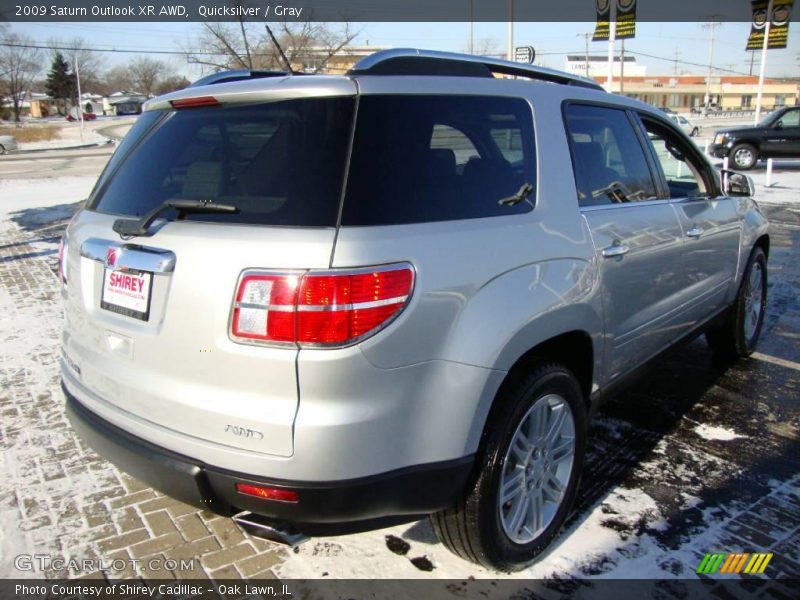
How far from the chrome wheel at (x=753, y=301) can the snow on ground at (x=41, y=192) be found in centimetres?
1067

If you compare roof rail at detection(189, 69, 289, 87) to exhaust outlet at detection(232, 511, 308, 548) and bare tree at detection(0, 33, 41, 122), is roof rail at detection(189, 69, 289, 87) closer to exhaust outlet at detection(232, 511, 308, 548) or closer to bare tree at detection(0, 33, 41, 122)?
exhaust outlet at detection(232, 511, 308, 548)

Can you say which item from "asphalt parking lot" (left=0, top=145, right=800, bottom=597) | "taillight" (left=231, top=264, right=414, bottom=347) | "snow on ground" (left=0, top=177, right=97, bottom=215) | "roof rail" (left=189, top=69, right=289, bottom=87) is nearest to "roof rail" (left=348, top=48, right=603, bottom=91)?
"roof rail" (left=189, top=69, right=289, bottom=87)

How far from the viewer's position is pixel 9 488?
3189 millimetres

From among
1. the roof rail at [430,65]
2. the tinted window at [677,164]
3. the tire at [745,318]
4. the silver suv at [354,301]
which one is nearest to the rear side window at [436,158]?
the silver suv at [354,301]

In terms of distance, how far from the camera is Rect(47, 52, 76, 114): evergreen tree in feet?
295

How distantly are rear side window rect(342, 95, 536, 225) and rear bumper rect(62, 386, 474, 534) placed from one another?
806mm

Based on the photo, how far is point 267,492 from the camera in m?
1.97

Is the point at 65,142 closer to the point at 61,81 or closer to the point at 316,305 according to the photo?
the point at 316,305

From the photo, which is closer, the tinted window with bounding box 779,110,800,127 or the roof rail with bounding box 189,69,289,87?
the roof rail with bounding box 189,69,289,87

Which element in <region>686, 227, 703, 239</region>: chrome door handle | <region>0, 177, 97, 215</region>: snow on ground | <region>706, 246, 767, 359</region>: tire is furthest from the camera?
<region>0, 177, 97, 215</region>: snow on ground

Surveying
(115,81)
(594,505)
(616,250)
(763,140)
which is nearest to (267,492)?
(594,505)

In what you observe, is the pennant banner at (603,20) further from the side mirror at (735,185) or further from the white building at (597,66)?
the white building at (597,66)
